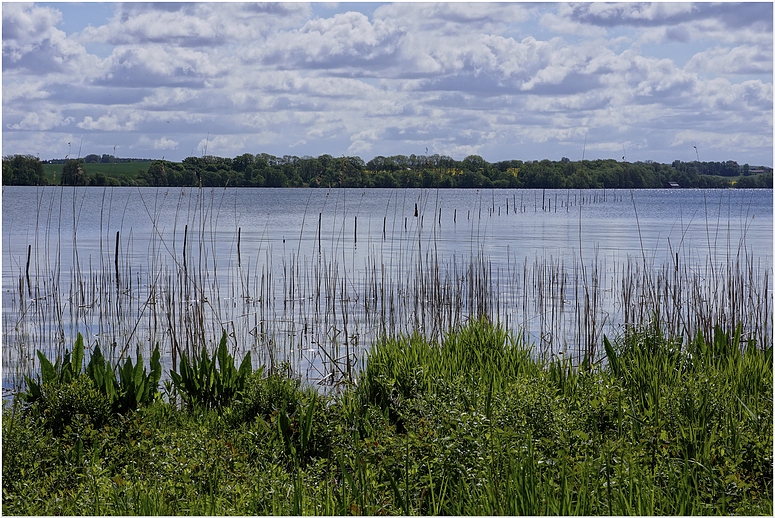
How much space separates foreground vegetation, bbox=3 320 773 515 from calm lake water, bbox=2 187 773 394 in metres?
1.49

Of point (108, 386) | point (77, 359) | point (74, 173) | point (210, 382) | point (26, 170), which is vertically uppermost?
point (26, 170)

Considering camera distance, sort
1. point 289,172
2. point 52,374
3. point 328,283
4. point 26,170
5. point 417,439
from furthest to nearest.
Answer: point 289,172, point 26,170, point 328,283, point 52,374, point 417,439

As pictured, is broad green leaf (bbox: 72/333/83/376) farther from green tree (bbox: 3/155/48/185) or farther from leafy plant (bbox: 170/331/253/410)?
green tree (bbox: 3/155/48/185)

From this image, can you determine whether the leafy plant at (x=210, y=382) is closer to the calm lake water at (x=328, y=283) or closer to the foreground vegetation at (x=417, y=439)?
the foreground vegetation at (x=417, y=439)

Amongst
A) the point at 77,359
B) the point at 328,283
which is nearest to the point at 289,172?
the point at 328,283

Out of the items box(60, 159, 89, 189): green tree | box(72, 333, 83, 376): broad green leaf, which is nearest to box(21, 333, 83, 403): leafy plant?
box(72, 333, 83, 376): broad green leaf

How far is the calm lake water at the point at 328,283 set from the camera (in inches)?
326

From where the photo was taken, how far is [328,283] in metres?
10.1

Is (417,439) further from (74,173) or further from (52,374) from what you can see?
(74,173)

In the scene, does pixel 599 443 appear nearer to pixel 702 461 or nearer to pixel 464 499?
pixel 702 461

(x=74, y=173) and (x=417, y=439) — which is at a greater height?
(x=74, y=173)

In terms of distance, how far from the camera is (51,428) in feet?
15.8

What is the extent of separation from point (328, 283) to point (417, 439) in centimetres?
633

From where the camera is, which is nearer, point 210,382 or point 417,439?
point 417,439
